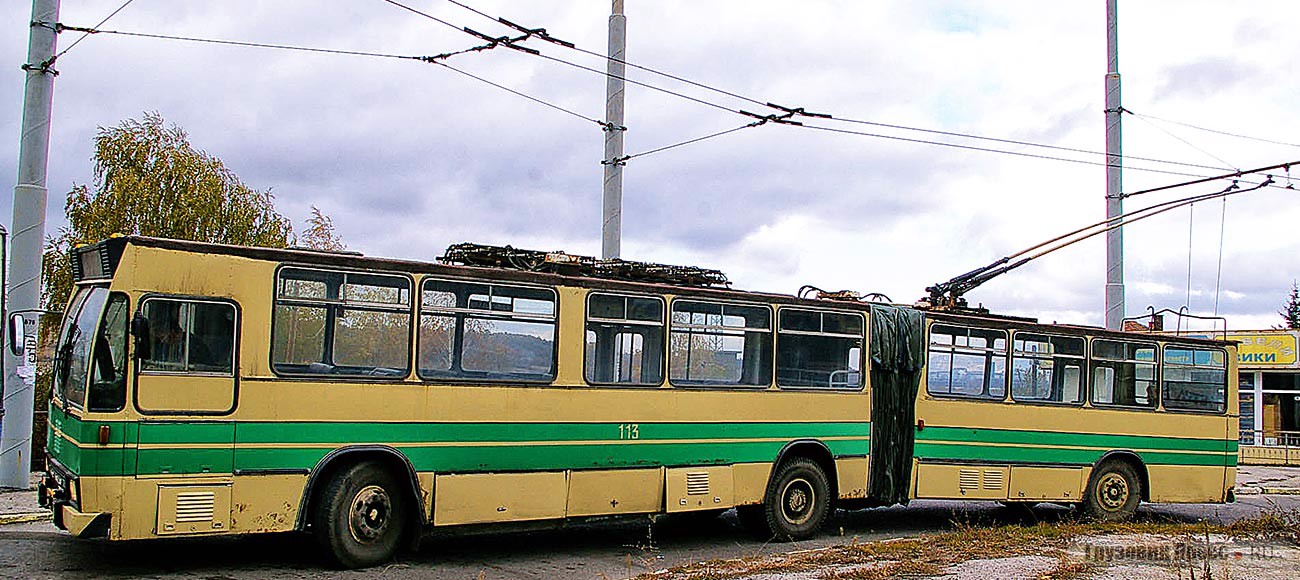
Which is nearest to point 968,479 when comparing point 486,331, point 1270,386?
point 486,331

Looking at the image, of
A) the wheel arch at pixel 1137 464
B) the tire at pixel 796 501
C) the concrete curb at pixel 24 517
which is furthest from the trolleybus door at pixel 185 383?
the wheel arch at pixel 1137 464

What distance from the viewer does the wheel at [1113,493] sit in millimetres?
16000

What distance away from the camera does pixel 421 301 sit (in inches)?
433

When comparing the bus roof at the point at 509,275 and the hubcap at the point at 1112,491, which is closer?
the bus roof at the point at 509,275

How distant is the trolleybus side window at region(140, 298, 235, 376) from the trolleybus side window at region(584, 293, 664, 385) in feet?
11.9

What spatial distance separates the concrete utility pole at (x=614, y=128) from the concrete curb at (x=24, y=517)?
707 cm

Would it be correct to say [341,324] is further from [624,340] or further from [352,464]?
[624,340]

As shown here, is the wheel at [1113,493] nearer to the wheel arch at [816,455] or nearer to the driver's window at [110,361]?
the wheel arch at [816,455]

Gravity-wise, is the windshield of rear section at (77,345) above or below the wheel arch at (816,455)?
above

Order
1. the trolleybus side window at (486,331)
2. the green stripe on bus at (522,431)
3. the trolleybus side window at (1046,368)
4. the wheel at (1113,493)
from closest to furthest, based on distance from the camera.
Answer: the green stripe on bus at (522,431), the trolleybus side window at (486,331), the trolleybus side window at (1046,368), the wheel at (1113,493)

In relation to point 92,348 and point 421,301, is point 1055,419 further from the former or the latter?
point 92,348

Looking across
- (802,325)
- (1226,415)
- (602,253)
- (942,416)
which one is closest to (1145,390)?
(1226,415)

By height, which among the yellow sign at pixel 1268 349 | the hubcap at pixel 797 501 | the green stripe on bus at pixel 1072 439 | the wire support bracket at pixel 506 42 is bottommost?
the hubcap at pixel 797 501

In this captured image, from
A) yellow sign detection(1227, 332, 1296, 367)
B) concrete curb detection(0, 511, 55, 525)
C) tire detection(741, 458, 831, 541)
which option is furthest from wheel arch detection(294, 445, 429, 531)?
yellow sign detection(1227, 332, 1296, 367)
